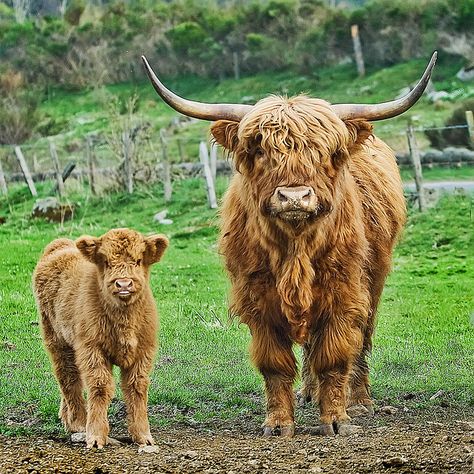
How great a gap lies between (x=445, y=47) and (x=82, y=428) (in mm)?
28920

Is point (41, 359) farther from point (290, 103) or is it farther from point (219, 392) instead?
point (290, 103)

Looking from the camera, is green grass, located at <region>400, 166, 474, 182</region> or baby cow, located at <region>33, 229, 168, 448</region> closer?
baby cow, located at <region>33, 229, 168, 448</region>

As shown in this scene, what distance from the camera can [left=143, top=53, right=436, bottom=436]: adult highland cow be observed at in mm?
6746

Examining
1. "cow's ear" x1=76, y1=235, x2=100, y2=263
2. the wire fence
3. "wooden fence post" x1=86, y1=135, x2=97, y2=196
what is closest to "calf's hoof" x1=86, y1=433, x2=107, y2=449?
"cow's ear" x1=76, y1=235, x2=100, y2=263

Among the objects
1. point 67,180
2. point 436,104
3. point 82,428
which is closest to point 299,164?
point 82,428

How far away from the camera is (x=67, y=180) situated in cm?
2180

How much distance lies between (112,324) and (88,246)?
50 cm

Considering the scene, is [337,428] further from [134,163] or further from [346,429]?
[134,163]

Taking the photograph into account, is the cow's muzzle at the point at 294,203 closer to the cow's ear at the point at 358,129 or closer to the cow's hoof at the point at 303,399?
the cow's ear at the point at 358,129

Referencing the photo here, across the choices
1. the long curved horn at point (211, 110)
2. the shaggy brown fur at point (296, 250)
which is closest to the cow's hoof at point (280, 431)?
the shaggy brown fur at point (296, 250)

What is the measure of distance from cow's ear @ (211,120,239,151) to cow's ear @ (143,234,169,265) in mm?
908

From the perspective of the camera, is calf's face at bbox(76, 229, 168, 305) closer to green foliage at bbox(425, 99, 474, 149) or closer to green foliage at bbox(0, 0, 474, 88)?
green foliage at bbox(425, 99, 474, 149)

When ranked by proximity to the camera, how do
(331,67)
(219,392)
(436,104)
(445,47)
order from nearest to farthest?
(219,392) → (436,104) → (445,47) → (331,67)

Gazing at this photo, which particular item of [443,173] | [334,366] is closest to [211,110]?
[334,366]
